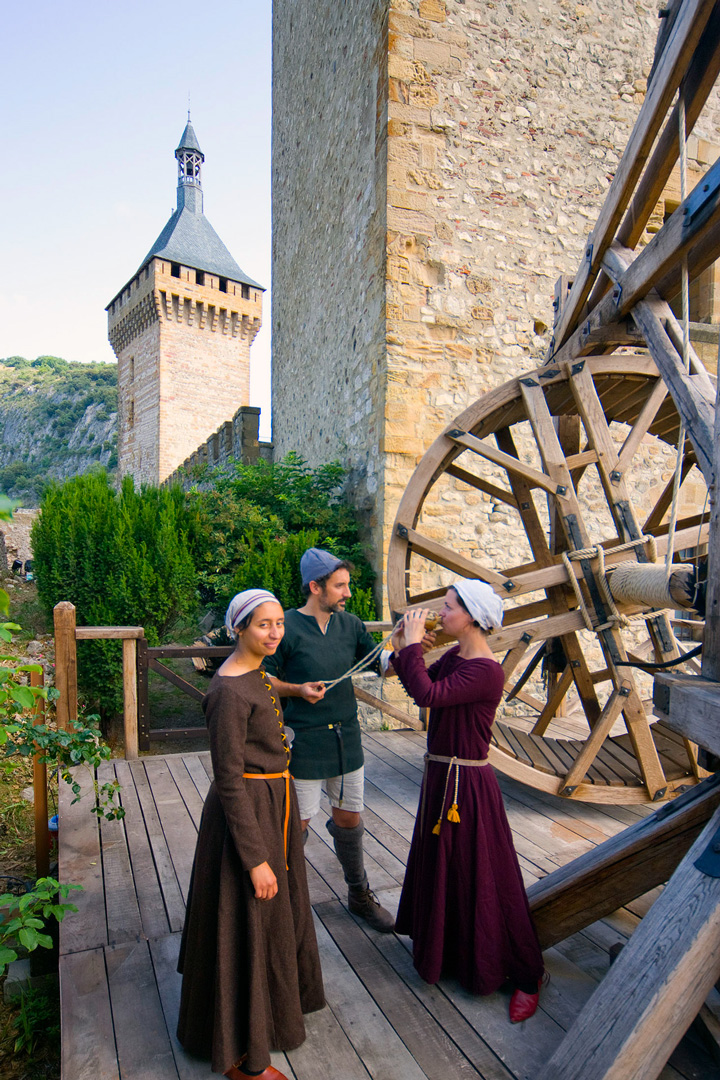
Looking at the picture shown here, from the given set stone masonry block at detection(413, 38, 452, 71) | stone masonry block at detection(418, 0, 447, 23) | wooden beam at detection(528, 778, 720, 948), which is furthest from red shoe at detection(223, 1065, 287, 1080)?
stone masonry block at detection(418, 0, 447, 23)

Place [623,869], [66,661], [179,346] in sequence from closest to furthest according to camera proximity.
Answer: [623,869] → [66,661] → [179,346]

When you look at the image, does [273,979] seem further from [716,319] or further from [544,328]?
[716,319]

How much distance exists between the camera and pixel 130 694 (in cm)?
459

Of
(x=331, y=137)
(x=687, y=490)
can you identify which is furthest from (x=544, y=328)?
(x=331, y=137)

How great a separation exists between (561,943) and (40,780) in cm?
260

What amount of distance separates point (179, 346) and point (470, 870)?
20.6 m

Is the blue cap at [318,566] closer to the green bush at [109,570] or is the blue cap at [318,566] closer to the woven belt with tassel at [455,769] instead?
the woven belt with tassel at [455,769]

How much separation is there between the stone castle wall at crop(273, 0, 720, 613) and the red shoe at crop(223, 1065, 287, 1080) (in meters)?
4.32

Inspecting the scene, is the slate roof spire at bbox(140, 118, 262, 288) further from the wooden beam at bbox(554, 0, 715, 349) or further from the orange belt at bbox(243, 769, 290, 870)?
the orange belt at bbox(243, 769, 290, 870)

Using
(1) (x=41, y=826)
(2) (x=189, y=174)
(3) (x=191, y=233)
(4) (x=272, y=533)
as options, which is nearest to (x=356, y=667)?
(1) (x=41, y=826)

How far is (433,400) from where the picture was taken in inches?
237

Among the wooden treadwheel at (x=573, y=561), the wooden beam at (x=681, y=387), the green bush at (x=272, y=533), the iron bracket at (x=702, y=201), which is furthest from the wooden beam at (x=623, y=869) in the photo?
the green bush at (x=272, y=533)

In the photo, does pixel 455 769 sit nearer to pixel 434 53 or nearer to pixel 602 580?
pixel 602 580

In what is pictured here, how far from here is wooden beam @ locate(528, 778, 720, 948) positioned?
7.03 feet
